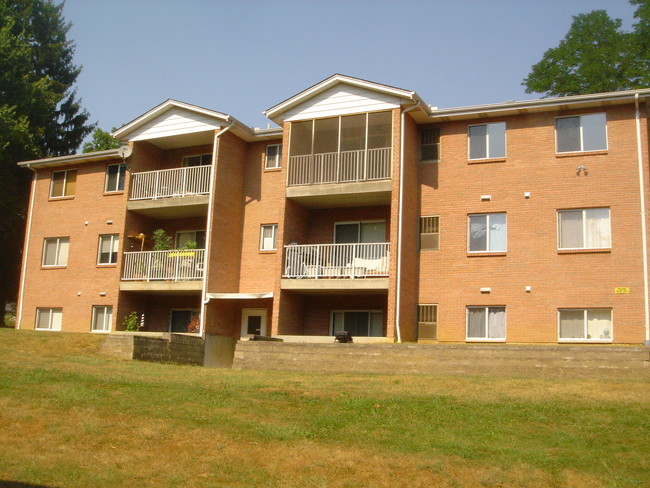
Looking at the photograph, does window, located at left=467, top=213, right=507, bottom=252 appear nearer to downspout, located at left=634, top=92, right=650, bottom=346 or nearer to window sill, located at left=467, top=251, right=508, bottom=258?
window sill, located at left=467, top=251, right=508, bottom=258

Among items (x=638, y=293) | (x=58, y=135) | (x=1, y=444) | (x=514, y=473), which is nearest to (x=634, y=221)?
(x=638, y=293)

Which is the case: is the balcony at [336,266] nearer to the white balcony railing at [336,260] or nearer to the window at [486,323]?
the white balcony railing at [336,260]

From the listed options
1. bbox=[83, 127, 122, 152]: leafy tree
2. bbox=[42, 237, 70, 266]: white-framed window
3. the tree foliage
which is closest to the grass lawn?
bbox=[42, 237, 70, 266]: white-framed window

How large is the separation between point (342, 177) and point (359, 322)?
4792 millimetres

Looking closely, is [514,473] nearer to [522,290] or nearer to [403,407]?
[403,407]

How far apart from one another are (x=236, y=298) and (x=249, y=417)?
1259cm

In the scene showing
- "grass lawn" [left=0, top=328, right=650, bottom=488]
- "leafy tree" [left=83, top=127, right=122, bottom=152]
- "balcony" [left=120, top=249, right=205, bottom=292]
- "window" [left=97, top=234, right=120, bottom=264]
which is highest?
"leafy tree" [left=83, top=127, right=122, bottom=152]

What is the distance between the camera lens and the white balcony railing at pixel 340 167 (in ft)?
82.4

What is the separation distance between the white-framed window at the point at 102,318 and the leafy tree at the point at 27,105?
8.71 m

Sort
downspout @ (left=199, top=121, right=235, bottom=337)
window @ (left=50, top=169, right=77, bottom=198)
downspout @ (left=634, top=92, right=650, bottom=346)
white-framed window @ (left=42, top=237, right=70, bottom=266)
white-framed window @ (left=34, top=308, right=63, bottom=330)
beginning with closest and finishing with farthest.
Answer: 1. downspout @ (left=634, top=92, right=650, bottom=346)
2. downspout @ (left=199, top=121, right=235, bottom=337)
3. white-framed window @ (left=34, top=308, right=63, bottom=330)
4. white-framed window @ (left=42, top=237, right=70, bottom=266)
5. window @ (left=50, top=169, right=77, bottom=198)

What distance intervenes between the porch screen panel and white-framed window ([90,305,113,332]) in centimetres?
1153

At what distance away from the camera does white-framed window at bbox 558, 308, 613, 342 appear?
885 inches

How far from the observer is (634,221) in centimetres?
2275

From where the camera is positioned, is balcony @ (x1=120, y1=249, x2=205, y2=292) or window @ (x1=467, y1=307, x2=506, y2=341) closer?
window @ (x1=467, y1=307, x2=506, y2=341)
